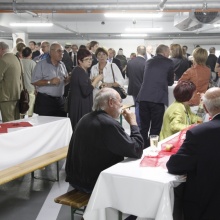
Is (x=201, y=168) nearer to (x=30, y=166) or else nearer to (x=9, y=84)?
(x=30, y=166)

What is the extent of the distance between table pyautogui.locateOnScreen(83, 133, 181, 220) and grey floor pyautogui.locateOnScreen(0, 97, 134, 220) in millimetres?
957

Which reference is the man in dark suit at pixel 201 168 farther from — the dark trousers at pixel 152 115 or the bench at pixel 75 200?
the dark trousers at pixel 152 115

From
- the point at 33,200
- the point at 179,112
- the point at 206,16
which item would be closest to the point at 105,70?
the point at 179,112

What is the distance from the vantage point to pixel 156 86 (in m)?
4.50

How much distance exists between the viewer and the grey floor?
9.97 feet

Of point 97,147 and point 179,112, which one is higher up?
point 179,112

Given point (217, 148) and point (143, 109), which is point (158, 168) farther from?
point (143, 109)

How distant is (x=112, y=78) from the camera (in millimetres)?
4926

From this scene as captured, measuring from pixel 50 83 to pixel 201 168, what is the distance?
8.78 feet

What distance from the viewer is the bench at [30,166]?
297cm

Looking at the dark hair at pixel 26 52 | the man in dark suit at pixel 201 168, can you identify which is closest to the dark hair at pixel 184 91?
the man in dark suit at pixel 201 168

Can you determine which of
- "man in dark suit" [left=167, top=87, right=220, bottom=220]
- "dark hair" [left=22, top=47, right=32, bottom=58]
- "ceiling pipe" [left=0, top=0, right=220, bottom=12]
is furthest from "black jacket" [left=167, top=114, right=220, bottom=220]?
"ceiling pipe" [left=0, top=0, right=220, bottom=12]

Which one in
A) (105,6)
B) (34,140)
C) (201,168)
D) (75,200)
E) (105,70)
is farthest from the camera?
(105,6)

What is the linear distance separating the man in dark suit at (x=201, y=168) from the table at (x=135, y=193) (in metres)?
0.09
